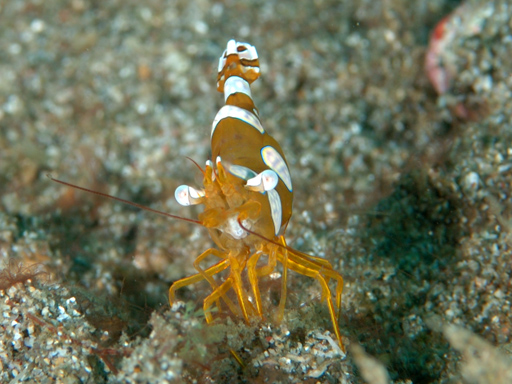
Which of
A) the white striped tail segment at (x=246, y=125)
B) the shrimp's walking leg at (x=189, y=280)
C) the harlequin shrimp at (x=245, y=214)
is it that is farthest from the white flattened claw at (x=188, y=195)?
the shrimp's walking leg at (x=189, y=280)

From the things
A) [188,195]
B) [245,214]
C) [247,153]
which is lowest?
[245,214]

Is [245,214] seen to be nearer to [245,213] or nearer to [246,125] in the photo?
[245,213]

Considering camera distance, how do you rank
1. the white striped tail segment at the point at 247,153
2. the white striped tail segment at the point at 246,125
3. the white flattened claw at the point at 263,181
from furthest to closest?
1. the white striped tail segment at the point at 246,125
2. the white striped tail segment at the point at 247,153
3. the white flattened claw at the point at 263,181

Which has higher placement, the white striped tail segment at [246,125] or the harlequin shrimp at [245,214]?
the white striped tail segment at [246,125]

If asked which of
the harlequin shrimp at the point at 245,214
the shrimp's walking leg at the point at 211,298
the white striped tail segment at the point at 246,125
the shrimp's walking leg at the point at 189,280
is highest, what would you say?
the white striped tail segment at the point at 246,125

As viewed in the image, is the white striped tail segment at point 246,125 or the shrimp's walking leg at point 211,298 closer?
the shrimp's walking leg at point 211,298

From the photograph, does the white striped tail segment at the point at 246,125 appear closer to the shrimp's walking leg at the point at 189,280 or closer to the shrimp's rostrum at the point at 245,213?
the shrimp's rostrum at the point at 245,213

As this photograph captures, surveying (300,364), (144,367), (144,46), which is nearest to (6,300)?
(144,367)

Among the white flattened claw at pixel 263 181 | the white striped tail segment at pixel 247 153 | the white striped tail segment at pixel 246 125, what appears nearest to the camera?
the white flattened claw at pixel 263 181

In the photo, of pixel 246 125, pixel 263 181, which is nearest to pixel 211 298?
pixel 263 181

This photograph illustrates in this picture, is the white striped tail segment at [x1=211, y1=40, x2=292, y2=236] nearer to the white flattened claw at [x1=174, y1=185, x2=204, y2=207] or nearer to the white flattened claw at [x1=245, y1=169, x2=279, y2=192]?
the white flattened claw at [x1=245, y1=169, x2=279, y2=192]
